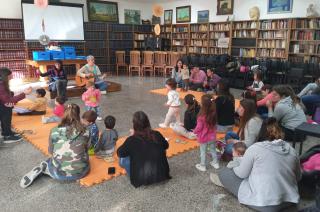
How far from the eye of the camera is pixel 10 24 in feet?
30.9

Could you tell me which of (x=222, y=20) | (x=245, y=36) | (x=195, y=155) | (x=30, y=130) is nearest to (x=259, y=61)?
(x=245, y=36)

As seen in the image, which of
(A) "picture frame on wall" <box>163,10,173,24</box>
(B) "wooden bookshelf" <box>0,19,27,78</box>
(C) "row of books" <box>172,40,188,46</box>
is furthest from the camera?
(A) "picture frame on wall" <box>163,10,173,24</box>

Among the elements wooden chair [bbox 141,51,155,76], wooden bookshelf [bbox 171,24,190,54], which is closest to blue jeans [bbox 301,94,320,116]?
wooden bookshelf [bbox 171,24,190,54]

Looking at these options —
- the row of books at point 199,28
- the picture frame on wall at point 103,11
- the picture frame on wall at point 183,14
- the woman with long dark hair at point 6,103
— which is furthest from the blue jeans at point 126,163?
the picture frame on wall at point 183,14

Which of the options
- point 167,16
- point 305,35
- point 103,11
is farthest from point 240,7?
point 103,11

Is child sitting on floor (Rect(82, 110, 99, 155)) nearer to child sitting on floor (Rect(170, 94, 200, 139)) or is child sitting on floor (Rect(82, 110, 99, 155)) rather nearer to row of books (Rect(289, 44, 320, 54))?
child sitting on floor (Rect(170, 94, 200, 139))

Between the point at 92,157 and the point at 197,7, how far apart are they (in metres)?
9.81

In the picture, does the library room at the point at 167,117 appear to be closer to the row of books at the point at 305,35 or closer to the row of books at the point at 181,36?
the row of books at the point at 305,35

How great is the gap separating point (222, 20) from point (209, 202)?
942cm

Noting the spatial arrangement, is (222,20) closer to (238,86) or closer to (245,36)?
(245,36)

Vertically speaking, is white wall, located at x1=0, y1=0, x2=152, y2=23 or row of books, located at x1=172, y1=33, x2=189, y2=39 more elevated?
white wall, located at x1=0, y1=0, x2=152, y2=23

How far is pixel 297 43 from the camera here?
Result: 8.66m

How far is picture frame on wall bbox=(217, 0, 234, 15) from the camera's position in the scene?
10.4 metres

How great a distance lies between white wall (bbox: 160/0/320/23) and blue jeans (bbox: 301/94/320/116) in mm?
4320
